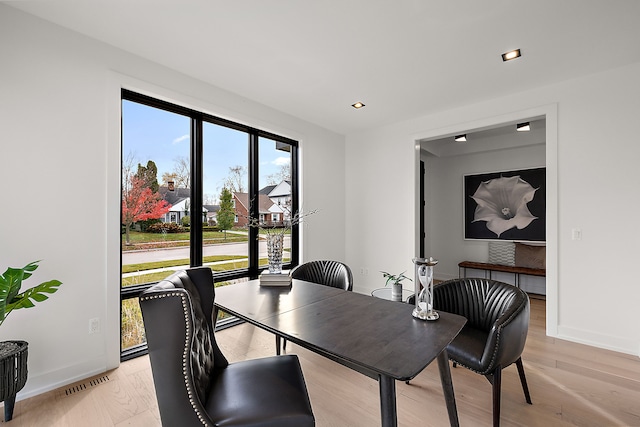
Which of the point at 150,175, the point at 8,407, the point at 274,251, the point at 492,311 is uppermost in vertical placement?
the point at 150,175

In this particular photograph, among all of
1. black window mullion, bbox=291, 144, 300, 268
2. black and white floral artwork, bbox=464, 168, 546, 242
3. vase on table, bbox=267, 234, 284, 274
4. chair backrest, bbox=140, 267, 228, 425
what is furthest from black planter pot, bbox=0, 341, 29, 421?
black and white floral artwork, bbox=464, 168, 546, 242

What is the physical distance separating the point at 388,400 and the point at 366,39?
2.39m

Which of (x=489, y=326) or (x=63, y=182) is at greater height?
(x=63, y=182)

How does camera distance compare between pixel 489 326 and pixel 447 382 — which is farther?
pixel 489 326

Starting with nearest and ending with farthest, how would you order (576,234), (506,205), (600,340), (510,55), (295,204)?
(510,55)
(600,340)
(576,234)
(295,204)
(506,205)

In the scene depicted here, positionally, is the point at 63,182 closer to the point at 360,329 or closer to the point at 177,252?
the point at 177,252

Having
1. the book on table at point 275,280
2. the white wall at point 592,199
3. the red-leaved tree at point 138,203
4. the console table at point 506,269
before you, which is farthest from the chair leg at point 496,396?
the console table at point 506,269

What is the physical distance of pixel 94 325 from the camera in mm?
2307

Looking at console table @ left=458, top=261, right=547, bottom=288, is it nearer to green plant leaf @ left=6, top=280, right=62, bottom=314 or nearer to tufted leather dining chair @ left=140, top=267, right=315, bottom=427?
tufted leather dining chair @ left=140, top=267, right=315, bottom=427

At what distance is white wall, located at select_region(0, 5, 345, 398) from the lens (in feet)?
6.54

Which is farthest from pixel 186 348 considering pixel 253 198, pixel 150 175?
pixel 253 198

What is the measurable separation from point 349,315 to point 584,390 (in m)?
1.93

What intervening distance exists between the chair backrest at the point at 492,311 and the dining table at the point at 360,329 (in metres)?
0.28

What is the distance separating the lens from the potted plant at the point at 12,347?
1.66 meters
